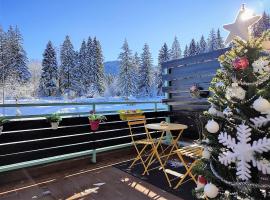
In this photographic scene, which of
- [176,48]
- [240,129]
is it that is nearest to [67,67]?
[176,48]

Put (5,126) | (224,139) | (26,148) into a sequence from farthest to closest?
(26,148) → (5,126) → (224,139)

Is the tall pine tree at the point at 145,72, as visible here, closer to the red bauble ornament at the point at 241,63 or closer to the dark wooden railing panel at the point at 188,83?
the dark wooden railing panel at the point at 188,83

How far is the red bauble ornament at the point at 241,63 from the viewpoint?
178 centimetres

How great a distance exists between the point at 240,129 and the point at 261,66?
520 mm

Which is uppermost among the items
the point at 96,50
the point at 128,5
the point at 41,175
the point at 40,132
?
the point at 96,50

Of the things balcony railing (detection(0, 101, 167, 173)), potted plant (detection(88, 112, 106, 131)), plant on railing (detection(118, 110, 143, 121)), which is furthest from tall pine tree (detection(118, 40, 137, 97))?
potted plant (detection(88, 112, 106, 131))

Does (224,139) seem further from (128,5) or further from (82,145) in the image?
(128,5)

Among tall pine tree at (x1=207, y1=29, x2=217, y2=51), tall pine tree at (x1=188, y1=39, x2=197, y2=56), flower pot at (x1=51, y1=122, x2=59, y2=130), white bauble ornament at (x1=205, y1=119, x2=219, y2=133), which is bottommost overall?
flower pot at (x1=51, y1=122, x2=59, y2=130)

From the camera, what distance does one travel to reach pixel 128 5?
335 inches

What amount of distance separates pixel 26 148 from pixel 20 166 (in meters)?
0.30

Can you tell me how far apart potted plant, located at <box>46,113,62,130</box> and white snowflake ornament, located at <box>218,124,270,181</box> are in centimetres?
272

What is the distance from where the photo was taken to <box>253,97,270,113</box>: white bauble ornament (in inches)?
64.3

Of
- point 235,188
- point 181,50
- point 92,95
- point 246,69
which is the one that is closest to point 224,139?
point 235,188

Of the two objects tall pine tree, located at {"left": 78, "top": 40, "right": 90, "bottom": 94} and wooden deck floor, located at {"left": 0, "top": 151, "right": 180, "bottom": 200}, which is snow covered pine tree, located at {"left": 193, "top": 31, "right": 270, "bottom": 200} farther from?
tall pine tree, located at {"left": 78, "top": 40, "right": 90, "bottom": 94}
